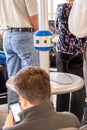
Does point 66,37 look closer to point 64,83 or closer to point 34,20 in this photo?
point 34,20

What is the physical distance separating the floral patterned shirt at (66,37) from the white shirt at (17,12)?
25cm

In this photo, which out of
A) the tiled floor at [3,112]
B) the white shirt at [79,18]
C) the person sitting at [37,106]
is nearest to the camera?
the person sitting at [37,106]

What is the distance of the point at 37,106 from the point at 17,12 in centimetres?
106

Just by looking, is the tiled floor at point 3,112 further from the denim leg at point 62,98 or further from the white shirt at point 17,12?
the white shirt at point 17,12


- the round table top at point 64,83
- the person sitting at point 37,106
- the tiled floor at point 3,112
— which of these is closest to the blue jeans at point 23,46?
the round table top at point 64,83

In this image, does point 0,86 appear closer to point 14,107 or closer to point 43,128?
point 14,107

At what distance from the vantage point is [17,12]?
2.17 m

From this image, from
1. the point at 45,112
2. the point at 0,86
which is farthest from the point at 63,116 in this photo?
the point at 0,86

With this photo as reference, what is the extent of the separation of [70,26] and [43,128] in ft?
3.38

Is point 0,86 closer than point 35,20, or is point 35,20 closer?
point 35,20

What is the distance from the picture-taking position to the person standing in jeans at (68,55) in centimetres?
229

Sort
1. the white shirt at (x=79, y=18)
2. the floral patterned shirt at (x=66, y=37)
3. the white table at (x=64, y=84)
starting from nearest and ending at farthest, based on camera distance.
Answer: the white table at (x=64, y=84) → the white shirt at (x=79, y=18) → the floral patterned shirt at (x=66, y=37)

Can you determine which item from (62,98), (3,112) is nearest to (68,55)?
(62,98)

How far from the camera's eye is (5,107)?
341 cm
